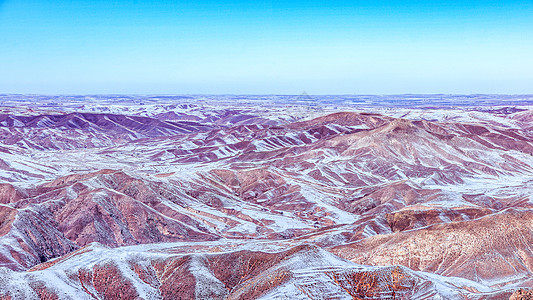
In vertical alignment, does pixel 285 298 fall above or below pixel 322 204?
above

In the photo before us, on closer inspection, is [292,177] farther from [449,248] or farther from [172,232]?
[449,248]

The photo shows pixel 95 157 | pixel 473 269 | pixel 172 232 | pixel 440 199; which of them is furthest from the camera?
pixel 95 157

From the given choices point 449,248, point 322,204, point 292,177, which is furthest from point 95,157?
point 449,248

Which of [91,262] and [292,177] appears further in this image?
[292,177]

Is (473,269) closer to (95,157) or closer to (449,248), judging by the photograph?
(449,248)

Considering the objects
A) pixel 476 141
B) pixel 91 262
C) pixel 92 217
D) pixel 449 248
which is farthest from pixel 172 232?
pixel 476 141

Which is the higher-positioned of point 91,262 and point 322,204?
point 91,262

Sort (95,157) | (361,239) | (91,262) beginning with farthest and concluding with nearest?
(95,157)
(361,239)
(91,262)

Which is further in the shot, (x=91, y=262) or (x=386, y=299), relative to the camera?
(x=91, y=262)

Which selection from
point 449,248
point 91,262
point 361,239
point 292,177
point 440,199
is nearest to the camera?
point 91,262
